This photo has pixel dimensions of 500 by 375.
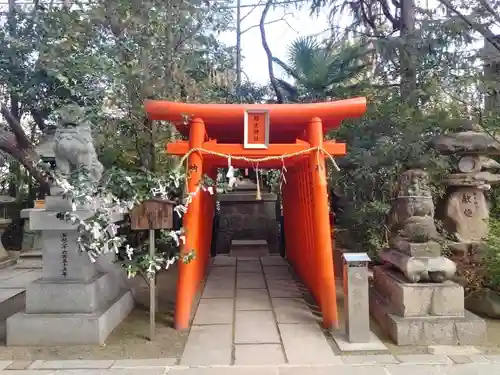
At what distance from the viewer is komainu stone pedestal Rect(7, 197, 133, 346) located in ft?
15.3

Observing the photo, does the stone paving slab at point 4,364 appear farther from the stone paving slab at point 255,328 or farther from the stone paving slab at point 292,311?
the stone paving slab at point 292,311

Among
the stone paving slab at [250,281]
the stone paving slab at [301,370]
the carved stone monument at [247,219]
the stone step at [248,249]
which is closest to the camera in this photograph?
the stone paving slab at [301,370]

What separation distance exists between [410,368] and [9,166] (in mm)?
12875

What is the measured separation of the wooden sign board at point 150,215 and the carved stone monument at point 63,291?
52 centimetres

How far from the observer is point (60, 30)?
259 inches

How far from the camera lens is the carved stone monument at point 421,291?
4.64m

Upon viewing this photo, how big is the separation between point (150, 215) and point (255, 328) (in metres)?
1.78

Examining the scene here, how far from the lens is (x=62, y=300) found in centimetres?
478

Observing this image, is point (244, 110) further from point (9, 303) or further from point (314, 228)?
point (9, 303)

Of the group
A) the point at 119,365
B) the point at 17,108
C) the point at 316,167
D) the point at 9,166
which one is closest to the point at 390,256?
the point at 316,167

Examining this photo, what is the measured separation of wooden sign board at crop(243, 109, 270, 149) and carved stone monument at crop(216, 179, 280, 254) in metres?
6.31

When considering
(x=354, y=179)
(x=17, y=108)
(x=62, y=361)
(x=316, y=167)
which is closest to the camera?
(x=62, y=361)

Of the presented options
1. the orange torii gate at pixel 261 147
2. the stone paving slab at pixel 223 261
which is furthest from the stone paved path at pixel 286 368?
the stone paving slab at pixel 223 261

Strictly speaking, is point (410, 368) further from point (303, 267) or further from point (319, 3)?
point (319, 3)
